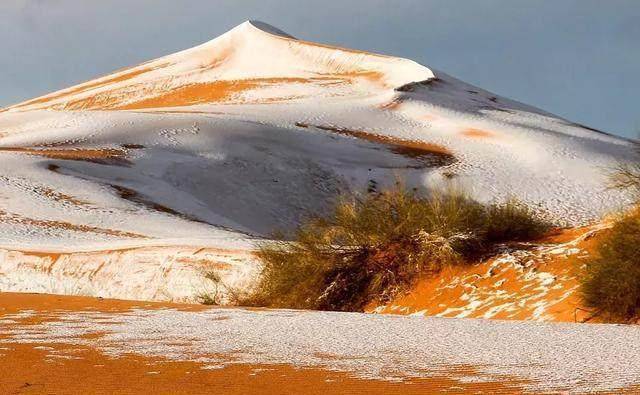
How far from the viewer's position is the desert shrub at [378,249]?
51.9 feet

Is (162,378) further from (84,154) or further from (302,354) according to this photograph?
(84,154)

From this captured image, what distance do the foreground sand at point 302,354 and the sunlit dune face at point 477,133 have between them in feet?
145

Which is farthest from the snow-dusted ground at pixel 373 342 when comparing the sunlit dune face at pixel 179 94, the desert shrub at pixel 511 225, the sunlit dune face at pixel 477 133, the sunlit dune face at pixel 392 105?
the sunlit dune face at pixel 179 94

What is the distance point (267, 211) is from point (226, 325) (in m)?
27.1

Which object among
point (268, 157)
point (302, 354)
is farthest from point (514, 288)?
point (268, 157)

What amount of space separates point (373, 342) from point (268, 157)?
3644 centimetres

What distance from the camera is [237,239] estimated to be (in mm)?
21969

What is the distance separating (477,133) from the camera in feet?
179

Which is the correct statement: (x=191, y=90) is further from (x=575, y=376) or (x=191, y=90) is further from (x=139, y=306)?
(x=575, y=376)

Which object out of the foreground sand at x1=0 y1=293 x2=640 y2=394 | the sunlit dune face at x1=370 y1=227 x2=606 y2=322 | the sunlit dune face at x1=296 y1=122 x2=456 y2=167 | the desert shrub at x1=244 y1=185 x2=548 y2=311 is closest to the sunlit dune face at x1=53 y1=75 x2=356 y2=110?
the sunlit dune face at x1=296 y1=122 x2=456 y2=167

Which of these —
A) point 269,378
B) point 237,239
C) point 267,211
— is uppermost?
point 269,378

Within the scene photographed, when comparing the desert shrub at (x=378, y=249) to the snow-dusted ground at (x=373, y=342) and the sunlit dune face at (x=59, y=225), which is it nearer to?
the snow-dusted ground at (x=373, y=342)

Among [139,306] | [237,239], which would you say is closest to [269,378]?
[139,306]

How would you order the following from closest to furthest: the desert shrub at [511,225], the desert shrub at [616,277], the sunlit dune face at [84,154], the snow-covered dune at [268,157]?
the desert shrub at [616,277] → the desert shrub at [511,225] → the snow-covered dune at [268,157] → the sunlit dune face at [84,154]
